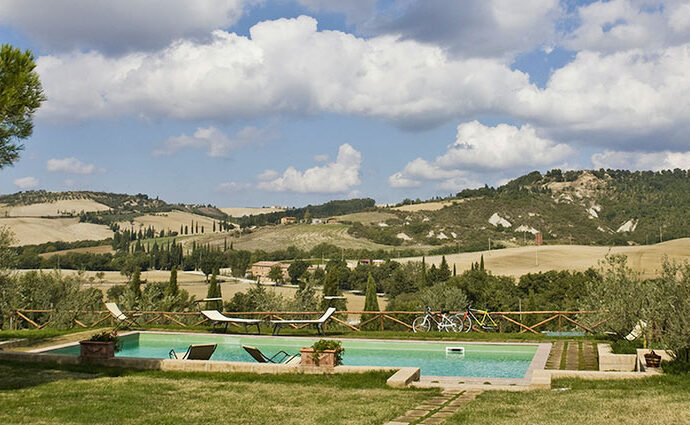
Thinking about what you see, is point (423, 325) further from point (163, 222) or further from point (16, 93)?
point (163, 222)

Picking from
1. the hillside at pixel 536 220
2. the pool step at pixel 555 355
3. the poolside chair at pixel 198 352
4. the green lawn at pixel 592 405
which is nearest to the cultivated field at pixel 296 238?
the hillside at pixel 536 220

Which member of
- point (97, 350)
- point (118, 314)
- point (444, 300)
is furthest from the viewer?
point (444, 300)

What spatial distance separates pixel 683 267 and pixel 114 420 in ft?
26.9

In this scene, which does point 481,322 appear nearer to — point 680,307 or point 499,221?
point 680,307

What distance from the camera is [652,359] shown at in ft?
28.9

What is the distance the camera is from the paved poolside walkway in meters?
6.15

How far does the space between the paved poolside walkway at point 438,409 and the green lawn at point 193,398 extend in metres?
0.14

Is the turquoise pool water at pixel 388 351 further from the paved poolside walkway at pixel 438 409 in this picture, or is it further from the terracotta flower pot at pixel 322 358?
the paved poolside walkway at pixel 438 409

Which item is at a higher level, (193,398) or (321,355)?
(321,355)

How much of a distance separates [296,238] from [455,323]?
11941cm

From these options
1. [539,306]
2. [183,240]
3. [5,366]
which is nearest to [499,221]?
[183,240]

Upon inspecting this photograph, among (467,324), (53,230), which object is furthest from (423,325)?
(53,230)

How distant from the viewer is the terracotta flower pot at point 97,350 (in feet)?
34.1

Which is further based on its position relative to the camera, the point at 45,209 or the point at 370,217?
the point at 45,209
